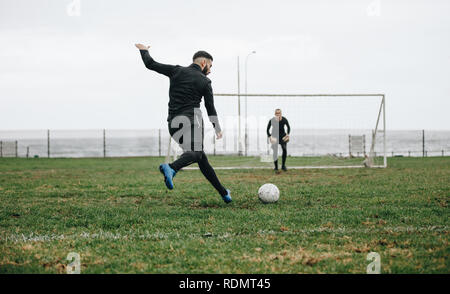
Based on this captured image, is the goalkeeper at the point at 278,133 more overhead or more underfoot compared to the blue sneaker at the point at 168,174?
more overhead

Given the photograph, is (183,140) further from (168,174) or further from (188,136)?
(168,174)

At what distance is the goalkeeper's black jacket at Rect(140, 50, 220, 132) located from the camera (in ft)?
19.1

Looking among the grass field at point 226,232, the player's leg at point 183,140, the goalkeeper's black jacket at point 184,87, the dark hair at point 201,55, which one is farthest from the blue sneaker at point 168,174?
the dark hair at point 201,55

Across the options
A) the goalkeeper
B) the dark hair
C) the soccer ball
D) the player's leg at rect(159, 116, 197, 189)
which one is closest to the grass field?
the soccer ball

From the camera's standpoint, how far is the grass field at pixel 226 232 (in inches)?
134

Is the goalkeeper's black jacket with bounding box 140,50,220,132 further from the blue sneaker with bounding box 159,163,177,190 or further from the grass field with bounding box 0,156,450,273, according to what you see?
the grass field with bounding box 0,156,450,273

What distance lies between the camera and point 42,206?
6.51 metres

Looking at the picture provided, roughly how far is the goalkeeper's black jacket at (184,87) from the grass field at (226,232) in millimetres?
1469

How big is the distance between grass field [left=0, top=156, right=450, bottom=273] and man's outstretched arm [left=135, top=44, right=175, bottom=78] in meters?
2.02

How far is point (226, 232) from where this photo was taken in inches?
179

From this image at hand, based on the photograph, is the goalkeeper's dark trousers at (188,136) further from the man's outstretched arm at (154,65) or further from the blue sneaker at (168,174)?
the man's outstretched arm at (154,65)

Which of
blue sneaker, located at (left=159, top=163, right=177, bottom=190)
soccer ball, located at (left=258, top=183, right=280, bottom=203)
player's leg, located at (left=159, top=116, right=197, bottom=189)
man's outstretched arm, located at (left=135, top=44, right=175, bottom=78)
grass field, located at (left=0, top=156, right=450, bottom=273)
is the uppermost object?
man's outstretched arm, located at (left=135, top=44, right=175, bottom=78)

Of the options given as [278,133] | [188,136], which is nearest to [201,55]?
[188,136]
